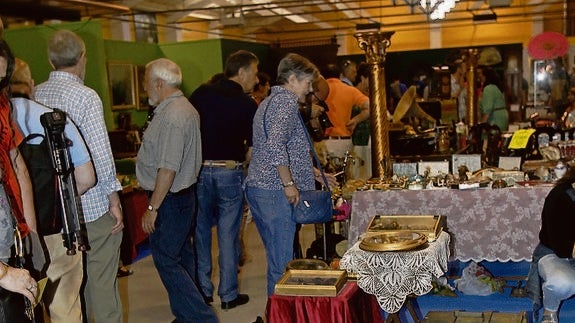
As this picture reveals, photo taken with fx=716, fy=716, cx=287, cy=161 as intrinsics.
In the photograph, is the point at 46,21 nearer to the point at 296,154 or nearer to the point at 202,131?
the point at 202,131

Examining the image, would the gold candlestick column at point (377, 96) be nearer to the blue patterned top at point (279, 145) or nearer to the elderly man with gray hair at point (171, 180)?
the blue patterned top at point (279, 145)

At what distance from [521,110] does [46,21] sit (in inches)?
368

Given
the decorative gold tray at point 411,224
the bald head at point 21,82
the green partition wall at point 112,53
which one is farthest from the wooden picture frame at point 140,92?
the decorative gold tray at point 411,224

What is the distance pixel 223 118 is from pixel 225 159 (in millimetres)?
250

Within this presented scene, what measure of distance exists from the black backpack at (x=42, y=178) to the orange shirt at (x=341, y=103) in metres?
4.13

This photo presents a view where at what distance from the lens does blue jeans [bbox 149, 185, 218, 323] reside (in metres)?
3.62

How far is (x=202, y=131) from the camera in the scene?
4.34m

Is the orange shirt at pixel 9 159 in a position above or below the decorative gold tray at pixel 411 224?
above

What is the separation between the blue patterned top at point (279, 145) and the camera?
363cm

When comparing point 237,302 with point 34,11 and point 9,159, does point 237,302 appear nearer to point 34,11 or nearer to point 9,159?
point 9,159

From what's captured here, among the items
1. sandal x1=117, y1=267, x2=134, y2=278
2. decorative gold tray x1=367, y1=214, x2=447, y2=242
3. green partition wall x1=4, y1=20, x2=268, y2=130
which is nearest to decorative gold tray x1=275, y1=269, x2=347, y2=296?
decorative gold tray x1=367, y1=214, x2=447, y2=242

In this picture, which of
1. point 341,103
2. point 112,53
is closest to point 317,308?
point 341,103

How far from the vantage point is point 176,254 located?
3.66m

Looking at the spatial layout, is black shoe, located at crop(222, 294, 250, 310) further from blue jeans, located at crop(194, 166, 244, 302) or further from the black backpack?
the black backpack
